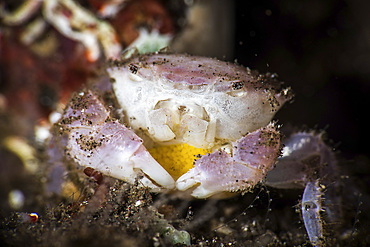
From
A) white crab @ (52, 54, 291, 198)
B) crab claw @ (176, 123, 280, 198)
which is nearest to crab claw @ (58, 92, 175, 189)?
white crab @ (52, 54, 291, 198)

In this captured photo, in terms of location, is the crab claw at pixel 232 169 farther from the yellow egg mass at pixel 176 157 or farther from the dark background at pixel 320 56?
the dark background at pixel 320 56

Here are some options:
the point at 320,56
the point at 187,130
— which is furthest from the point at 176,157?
the point at 320,56

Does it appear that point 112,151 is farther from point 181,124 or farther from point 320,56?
point 320,56

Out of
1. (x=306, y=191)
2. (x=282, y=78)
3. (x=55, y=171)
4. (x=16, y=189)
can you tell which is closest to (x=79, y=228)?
(x=55, y=171)

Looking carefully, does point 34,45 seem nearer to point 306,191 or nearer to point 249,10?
point 249,10

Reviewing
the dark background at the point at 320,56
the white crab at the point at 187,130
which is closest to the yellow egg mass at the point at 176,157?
the white crab at the point at 187,130
